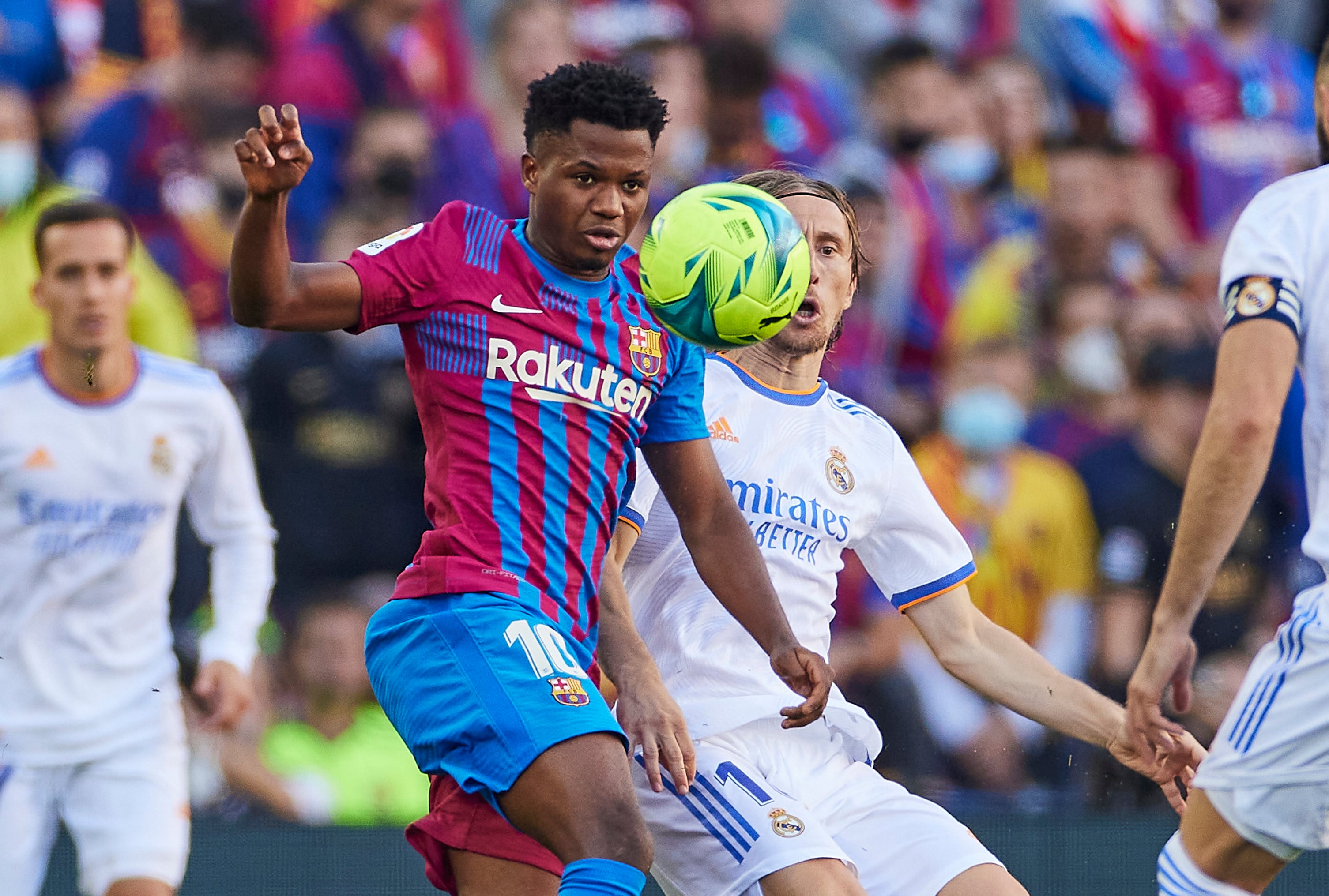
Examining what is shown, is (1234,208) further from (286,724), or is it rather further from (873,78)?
(286,724)

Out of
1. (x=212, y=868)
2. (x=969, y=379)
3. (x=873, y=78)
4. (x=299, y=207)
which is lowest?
(x=212, y=868)

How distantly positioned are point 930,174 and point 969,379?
53.6 inches

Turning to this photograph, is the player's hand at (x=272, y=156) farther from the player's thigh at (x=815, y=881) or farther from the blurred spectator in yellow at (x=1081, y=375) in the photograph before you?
the blurred spectator in yellow at (x=1081, y=375)

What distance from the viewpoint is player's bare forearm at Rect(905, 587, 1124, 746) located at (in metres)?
4.40

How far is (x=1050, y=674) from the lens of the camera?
4527 millimetres

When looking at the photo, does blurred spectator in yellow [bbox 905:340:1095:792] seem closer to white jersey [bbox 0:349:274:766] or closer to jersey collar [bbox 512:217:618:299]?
white jersey [bbox 0:349:274:766]

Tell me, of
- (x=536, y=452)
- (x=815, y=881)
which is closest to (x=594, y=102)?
(x=536, y=452)

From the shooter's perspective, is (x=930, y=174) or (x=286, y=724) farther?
(x=930, y=174)

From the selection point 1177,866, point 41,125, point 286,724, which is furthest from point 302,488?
point 1177,866

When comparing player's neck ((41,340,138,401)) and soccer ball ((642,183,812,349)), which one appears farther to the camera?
player's neck ((41,340,138,401))

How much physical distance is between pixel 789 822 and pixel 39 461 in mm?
3243

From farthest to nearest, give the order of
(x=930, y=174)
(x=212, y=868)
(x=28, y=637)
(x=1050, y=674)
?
(x=930, y=174) → (x=212, y=868) → (x=28, y=637) → (x=1050, y=674)

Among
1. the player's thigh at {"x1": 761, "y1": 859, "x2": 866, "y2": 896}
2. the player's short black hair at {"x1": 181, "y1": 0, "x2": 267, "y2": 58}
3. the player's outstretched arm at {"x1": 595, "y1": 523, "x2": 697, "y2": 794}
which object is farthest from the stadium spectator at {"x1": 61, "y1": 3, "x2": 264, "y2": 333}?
the player's thigh at {"x1": 761, "y1": 859, "x2": 866, "y2": 896}

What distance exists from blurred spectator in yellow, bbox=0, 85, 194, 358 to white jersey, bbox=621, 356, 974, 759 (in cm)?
358
